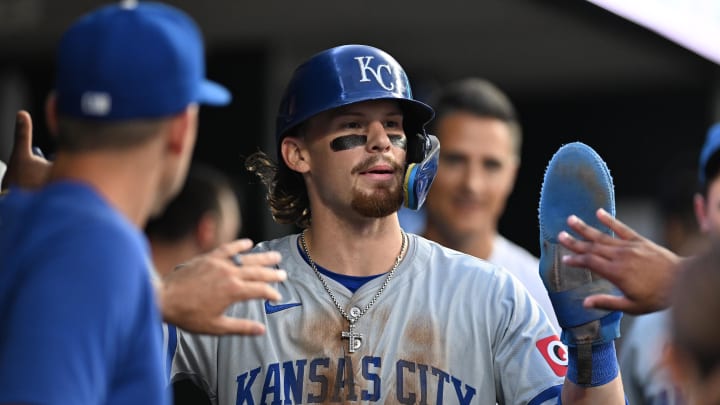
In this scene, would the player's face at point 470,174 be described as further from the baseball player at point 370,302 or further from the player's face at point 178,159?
the player's face at point 178,159

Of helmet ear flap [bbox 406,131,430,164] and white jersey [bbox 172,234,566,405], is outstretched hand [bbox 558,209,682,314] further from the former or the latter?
helmet ear flap [bbox 406,131,430,164]

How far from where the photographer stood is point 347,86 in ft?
13.5

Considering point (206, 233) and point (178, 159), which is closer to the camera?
point (178, 159)

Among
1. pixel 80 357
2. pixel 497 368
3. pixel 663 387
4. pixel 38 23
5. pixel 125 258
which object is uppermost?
pixel 38 23

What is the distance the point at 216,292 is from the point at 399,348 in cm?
95

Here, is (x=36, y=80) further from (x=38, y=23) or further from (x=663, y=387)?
(x=663, y=387)

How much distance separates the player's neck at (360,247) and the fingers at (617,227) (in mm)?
867

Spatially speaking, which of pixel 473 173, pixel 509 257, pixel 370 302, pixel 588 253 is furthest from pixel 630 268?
pixel 473 173

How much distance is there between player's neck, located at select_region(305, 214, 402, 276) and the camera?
4129 mm

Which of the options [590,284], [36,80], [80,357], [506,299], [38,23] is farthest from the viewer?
[36,80]

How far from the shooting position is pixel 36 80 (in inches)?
490

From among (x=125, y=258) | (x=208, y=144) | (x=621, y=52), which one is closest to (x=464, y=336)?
(x=125, y=258)

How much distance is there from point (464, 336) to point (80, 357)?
170 cm

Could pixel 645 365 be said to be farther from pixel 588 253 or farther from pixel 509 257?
pixel 588 253
